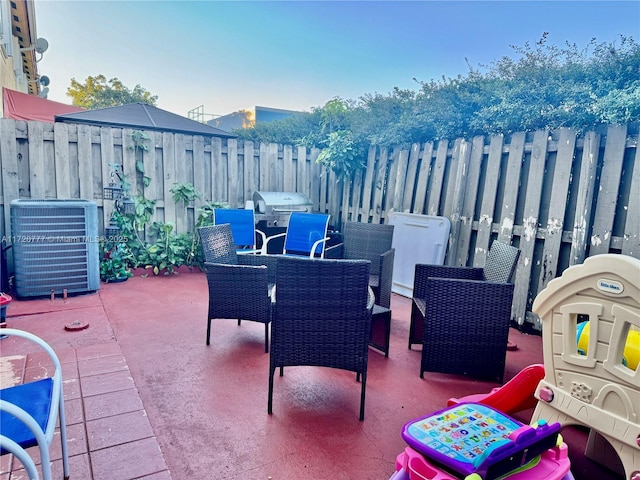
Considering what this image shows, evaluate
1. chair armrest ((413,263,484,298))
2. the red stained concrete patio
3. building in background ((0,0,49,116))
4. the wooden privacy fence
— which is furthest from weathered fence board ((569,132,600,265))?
building in background ((0,0,49,116))

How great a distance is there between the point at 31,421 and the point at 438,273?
2583 millimetres

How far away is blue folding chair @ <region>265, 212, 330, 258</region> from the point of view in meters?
4.38

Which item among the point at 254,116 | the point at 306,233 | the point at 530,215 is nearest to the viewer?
the point at 530,215

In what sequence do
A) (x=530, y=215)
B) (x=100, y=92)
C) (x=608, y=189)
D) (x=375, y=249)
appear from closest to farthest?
1. (x=608, y=189)
2. (x=530, y=215)
3. (x=375, y=249)
4. (x=100, y=92)

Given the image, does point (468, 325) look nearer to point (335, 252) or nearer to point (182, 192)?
point (335, 252)

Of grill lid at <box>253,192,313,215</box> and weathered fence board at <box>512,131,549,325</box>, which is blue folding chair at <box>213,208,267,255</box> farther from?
weathered fence board at <box>512,131,549,325</box>

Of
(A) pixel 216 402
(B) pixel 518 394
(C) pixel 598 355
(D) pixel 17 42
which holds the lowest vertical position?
(A) pixel 216 402

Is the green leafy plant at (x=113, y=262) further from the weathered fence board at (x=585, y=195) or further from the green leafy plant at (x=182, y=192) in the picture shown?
the weathered fence board at (x=585, y=195)

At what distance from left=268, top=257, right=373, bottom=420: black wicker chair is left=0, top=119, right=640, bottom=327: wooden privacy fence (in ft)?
6.60

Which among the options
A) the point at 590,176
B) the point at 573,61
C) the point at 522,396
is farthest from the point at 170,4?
the point at 522,396

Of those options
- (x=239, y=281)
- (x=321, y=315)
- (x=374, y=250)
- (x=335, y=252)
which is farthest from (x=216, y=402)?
(x=335, y=252)

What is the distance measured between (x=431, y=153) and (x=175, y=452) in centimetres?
374

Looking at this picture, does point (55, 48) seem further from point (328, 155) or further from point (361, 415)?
point (361, 415)

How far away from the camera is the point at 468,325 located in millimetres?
2355
